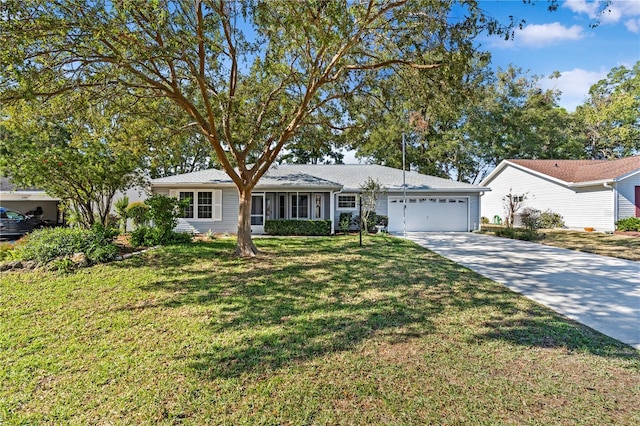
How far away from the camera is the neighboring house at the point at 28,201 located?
16.9m

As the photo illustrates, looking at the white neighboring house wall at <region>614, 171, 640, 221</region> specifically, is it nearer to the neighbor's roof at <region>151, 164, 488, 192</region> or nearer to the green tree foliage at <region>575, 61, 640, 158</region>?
the neighbor's roof at <region>151, 164, 488, 192</region>

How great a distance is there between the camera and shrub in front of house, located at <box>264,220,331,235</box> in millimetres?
15438

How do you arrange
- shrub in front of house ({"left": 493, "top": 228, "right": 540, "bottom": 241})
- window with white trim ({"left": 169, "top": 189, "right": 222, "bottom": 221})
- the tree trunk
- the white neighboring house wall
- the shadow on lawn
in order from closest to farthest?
the shadow on lawn, the tree trunk, shrub in front of house ({"left": 493, "top": 228, "right": 540, "bottom": 241}), window with white trim ({"left": 169, "top": 189, "right": 222, "bottom": 221}), the white neighboring house wall

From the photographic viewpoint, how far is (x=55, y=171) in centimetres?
857

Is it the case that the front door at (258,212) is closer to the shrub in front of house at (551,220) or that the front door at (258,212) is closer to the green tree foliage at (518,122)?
the shrub in front of house at (551,220)

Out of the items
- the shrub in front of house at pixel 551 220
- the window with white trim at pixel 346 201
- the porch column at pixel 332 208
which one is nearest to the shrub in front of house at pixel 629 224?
the shrub in front of house at pixel 551 220

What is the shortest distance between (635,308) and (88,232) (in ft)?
37.5

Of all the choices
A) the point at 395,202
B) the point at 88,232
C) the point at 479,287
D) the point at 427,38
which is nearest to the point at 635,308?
the point at 479,287

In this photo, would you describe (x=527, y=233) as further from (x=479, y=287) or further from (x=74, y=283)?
(x=74, y=283)

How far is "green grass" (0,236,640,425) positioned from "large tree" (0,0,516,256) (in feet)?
12.9

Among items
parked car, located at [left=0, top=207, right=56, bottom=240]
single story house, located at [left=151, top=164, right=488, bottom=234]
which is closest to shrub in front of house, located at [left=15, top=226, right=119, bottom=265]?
single story house, located at [left=151, top=164, right=488, bottom=234]

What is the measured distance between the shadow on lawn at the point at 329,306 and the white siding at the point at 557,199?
14.2 metres

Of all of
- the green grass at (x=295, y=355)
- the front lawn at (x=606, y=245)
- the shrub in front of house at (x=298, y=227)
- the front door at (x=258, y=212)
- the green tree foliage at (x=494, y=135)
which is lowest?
the green grass at (x=295, y=355)

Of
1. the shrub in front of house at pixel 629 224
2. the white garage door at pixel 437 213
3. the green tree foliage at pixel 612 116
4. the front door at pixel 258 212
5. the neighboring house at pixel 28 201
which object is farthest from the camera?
the green tree foliage at pixel 612 116
